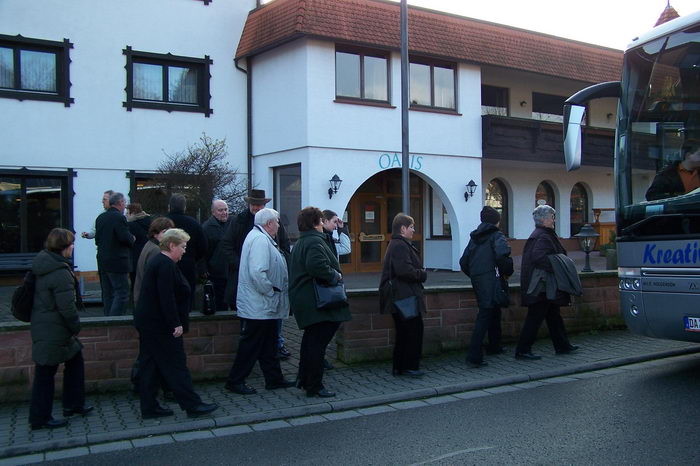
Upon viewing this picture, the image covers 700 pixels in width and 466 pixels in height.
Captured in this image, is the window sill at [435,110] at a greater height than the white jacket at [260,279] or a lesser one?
greater

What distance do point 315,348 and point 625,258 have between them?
11.2ft

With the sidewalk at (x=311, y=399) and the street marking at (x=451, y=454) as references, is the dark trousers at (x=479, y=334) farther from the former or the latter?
the street marking at (x=451, y=454)

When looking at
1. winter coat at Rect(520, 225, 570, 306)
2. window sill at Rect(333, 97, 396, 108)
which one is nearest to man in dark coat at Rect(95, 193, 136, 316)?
winter coat at Rect(520, 225, 570, 306)

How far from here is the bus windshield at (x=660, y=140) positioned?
652 cm

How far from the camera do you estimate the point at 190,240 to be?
731cm

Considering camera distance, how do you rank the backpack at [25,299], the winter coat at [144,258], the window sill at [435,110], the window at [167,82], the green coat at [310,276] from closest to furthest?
the backpack at [25,299]
the winter coat at [144,258]
the green coat at [310,276]
the window at [167,82]
the window sill at [435,110]

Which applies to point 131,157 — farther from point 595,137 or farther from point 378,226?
point 595,137

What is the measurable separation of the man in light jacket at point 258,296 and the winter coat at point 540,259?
301cm

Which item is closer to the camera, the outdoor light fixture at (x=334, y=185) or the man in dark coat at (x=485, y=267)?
the man in dark coat at (x=485, y=267)

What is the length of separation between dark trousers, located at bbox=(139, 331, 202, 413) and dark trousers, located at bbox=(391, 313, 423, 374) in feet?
7.74

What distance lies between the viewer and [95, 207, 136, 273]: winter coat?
26.7 feet

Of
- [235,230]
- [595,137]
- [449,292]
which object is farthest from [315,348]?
[595,137]

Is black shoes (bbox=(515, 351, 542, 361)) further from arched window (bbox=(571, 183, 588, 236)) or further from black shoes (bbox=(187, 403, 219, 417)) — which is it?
arched window (bbox=(571, 183, 588, 236))

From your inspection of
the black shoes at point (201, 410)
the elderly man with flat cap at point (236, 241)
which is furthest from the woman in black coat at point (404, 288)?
the black shoes at point (201, 410)
